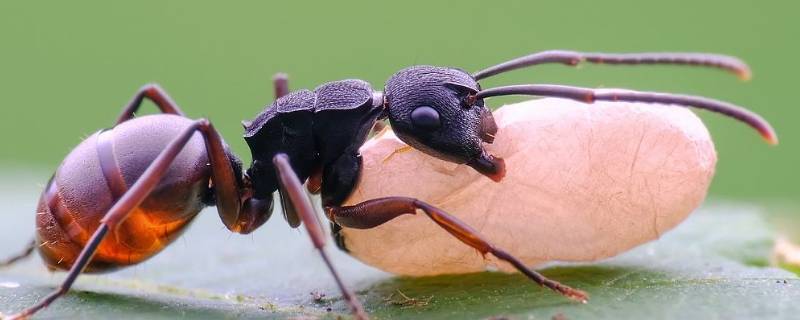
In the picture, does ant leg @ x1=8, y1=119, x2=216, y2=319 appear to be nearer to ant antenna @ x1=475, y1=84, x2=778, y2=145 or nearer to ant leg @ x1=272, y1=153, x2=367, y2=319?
ant leg @ x1=272, y1=153, x2=367, y2=319

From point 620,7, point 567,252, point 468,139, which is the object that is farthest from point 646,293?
point 620,7

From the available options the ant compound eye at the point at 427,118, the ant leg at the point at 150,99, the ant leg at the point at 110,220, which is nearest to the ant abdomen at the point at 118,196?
the ant leg at the point at 110,220

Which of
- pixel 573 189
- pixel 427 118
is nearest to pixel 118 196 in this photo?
pixel 427 118

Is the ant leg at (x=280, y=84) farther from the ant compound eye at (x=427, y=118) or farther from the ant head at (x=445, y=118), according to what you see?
the ant compound eye at (x=427, y=118)

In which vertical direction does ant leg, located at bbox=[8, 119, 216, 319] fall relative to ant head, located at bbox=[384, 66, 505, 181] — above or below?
below

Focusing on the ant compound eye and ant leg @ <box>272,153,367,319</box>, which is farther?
the ant compound eye

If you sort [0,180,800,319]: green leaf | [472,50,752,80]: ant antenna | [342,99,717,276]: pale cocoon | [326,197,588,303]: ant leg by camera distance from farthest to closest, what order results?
[342,99,717,276]: pale cocoon → [472,50,752,80]: ant antenna → [326,197,588,303]: ant leg → [0,180,800,319]: green leaf

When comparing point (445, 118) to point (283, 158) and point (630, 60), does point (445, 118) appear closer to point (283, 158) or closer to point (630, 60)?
point (283, 158)

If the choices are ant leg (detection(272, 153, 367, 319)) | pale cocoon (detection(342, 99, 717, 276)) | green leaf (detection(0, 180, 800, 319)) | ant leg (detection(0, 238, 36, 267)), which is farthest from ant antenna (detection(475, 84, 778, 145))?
ant leg (detection(0, 238, 36, 267))
